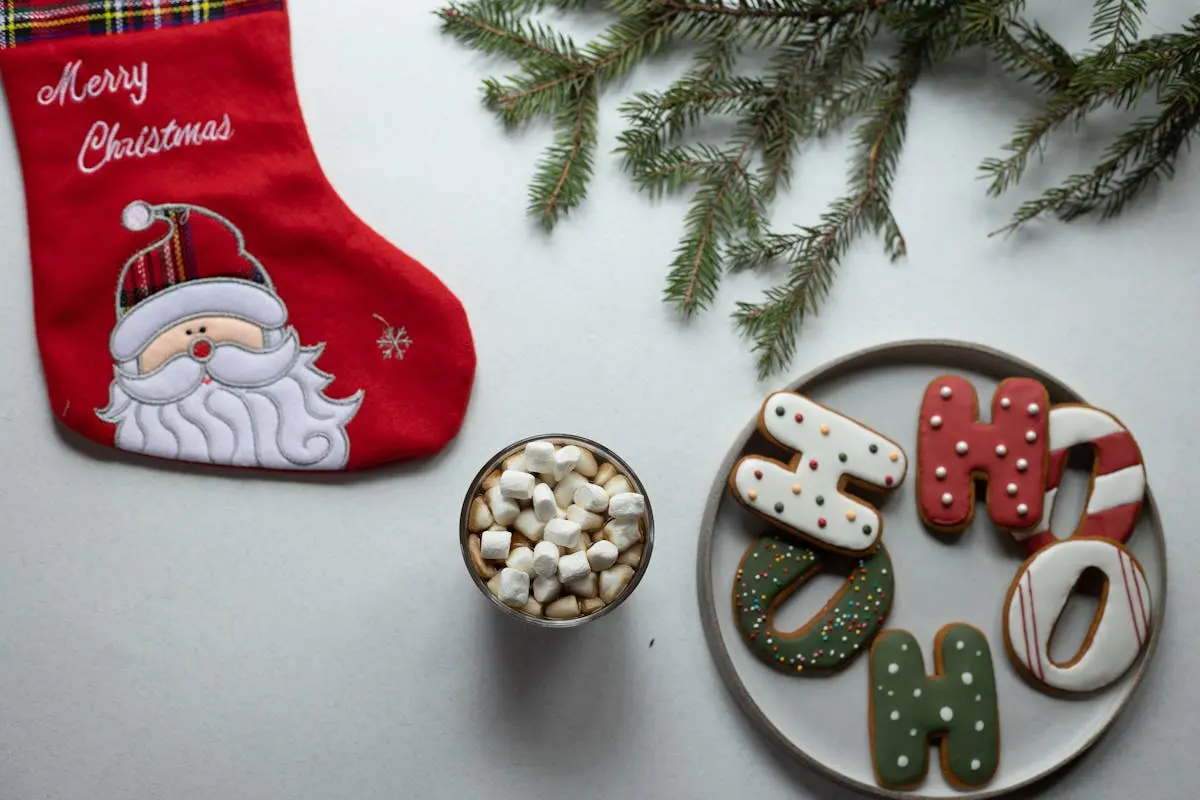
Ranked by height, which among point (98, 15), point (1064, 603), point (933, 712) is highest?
point (98, 15)

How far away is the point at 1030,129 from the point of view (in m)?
1.14

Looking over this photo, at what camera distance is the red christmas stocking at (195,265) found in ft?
3.76

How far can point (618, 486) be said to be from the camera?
1046 millimetres

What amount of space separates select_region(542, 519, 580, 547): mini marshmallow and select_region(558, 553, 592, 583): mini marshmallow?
1cm

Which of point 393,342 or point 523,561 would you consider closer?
point 523,561

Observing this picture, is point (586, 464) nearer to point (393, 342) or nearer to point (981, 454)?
point (393, 342)

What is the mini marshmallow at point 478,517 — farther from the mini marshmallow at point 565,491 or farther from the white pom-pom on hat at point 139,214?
the white pom-pom on hat at point 139,214

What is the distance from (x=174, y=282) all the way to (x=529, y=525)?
496 millimetres

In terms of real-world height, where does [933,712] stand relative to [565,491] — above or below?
below

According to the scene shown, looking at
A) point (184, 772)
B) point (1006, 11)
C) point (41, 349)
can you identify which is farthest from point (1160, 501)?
point (41, 349)

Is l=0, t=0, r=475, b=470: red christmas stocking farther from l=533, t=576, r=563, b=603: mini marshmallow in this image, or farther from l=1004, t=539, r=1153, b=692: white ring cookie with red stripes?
l=1004, t=539, r=1153, b=692: white ring cookie with red stripes

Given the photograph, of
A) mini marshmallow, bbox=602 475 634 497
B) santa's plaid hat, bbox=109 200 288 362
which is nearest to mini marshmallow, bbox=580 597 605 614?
mini marshmallow, bbox=602 475 634 497

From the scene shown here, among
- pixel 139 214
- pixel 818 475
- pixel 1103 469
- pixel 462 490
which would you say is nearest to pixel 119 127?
pixel 139 214

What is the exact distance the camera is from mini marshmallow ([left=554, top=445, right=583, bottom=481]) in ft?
3.38
